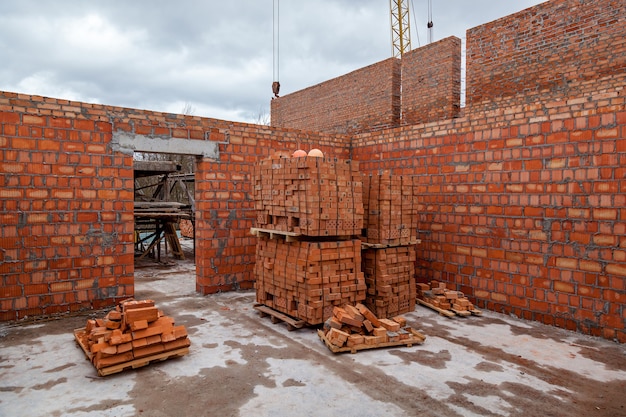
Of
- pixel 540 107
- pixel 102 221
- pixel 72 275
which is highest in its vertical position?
pixel 540 107

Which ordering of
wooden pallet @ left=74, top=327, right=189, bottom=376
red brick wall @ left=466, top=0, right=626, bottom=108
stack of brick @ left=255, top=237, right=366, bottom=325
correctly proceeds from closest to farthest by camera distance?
wooden pallet @ left=74, top=327, right=189, bottom=376
stack of brick @ left=255, top=237, right=366, bottom=325
red brick wall @ left=466, top=0, right=626, bottom=108

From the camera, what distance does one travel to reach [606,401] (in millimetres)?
4082

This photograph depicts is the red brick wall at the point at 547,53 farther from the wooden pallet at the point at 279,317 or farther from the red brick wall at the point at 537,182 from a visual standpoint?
the wooden pallet at the point at 279,317

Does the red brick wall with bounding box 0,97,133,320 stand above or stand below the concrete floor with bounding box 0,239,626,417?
above

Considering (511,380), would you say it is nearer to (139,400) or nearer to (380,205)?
(380,205)

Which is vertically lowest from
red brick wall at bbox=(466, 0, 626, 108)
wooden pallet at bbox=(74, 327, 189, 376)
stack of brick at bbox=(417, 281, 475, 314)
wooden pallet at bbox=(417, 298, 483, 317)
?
wooden pallet at bbox=(417, 298, 483, 317)

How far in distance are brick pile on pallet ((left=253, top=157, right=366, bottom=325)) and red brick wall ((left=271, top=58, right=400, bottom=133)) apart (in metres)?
7.89

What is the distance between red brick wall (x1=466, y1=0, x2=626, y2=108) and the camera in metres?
8.14

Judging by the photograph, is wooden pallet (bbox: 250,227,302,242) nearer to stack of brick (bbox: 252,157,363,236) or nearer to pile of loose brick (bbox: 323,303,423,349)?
stack of brick (bbox: 252,157,363,236)

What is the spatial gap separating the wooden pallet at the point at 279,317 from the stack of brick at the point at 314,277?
0.08 meters

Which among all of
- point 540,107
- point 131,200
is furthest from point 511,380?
point 131,200

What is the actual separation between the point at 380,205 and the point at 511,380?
3278mm

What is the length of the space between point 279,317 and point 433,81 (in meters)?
8.90

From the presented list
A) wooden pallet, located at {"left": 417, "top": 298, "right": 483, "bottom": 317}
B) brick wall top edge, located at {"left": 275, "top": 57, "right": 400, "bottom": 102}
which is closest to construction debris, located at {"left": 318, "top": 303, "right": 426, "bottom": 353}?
wooden pallet, located at {"left": 417, "top": 298, "right": 483, "bottom": 317}
